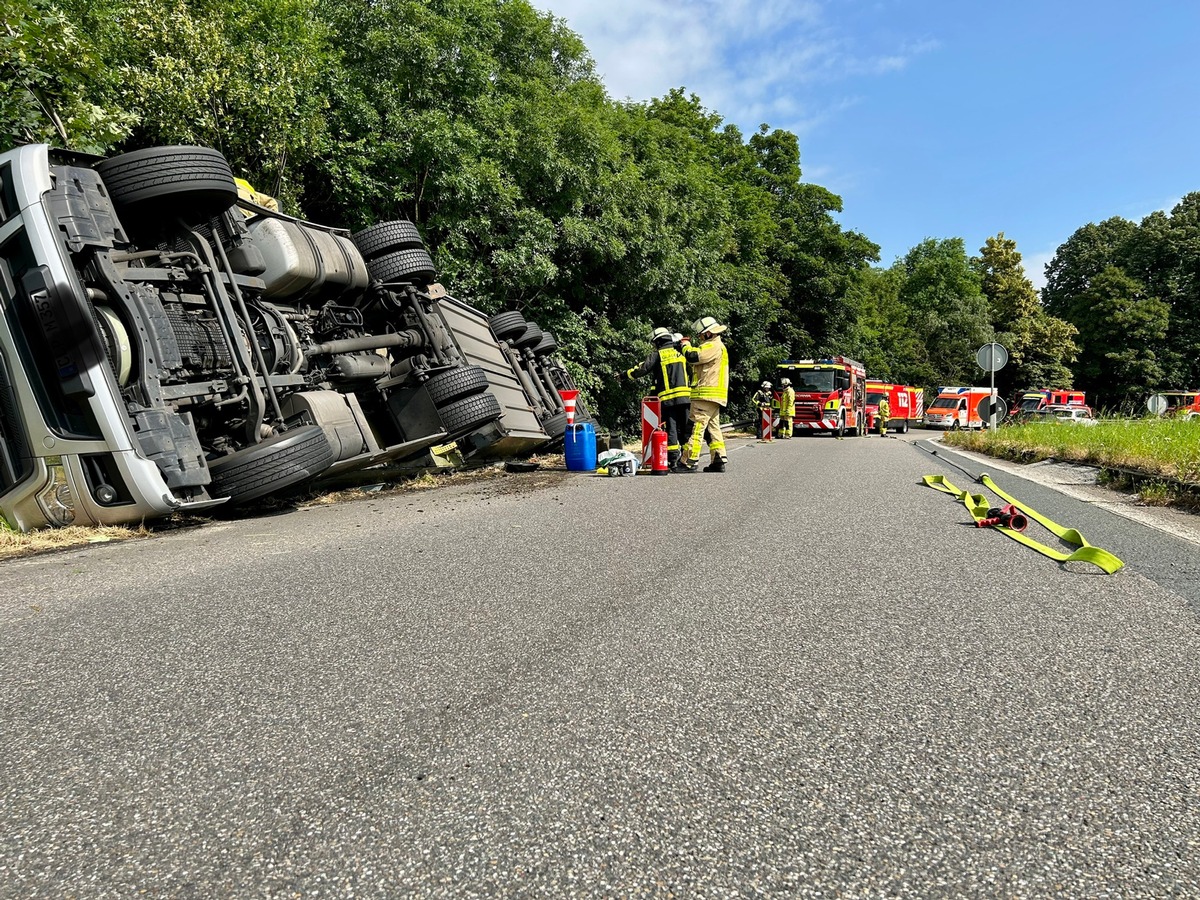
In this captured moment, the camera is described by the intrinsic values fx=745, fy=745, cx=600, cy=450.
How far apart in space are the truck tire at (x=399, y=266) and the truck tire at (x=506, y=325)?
7.42 feet

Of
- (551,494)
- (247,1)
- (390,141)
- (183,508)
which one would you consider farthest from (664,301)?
(183,508)

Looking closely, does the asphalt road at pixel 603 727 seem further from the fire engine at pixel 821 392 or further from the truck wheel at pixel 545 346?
the fire engine at pixel 821 392

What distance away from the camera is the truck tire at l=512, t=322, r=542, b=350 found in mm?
11508

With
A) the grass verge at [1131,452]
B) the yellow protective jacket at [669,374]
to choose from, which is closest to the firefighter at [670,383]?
the yellow protective jacket at [669,374]

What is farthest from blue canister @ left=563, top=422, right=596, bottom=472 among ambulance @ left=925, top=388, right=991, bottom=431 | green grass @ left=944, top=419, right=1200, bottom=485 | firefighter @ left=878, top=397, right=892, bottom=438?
ambulance @ left=925, top=388, right=991, bottom=431

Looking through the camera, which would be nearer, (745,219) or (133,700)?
(133,700)

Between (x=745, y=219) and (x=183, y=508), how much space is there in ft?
90.6

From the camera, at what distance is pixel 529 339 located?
38.0 feet

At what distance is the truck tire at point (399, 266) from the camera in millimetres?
8586

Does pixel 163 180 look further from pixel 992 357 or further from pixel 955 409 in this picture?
pixel 955 409

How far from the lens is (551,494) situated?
25.0 ft

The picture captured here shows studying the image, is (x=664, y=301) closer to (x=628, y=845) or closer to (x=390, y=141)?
(x=390, y=141)

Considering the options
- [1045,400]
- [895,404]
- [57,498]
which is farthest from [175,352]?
[1045,400]

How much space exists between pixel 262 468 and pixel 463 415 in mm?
2675
